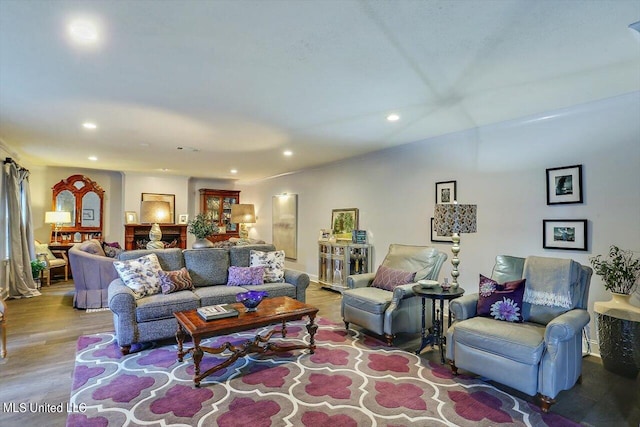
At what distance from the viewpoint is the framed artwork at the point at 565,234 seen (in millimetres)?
3313

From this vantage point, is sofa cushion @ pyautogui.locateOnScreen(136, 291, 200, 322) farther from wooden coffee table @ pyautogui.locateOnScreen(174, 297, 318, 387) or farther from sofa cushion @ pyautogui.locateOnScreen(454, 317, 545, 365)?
sofa cushion @ pyautogui.locateOnScreen(454, 317, 545, 365)

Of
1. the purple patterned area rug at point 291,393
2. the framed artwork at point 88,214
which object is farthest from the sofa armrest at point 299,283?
→ the framed artwork at point 88,214

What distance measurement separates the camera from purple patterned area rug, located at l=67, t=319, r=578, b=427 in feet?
7.14

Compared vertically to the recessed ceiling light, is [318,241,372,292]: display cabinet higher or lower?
lower

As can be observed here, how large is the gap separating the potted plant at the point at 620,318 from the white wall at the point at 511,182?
217 mm

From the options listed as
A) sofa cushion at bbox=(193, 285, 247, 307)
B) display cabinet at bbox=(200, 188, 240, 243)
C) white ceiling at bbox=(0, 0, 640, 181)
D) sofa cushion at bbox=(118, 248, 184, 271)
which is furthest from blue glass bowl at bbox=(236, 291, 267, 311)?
display cabinet at bbox=(200, 188, 240, 243)

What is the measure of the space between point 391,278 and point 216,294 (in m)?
2.06

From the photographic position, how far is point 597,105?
321 cm

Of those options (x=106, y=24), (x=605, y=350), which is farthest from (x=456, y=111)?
(x=106, y=24)

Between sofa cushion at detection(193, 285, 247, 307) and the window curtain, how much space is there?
12.1 feet

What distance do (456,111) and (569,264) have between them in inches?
71.5

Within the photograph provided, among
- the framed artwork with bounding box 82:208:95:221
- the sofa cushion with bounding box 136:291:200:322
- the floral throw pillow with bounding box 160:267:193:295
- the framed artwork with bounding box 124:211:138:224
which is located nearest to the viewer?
the sofa cushion with bounding box 136:291:200:322

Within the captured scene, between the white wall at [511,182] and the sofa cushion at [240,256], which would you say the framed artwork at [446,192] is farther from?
the sofa cushion at [240,256]
